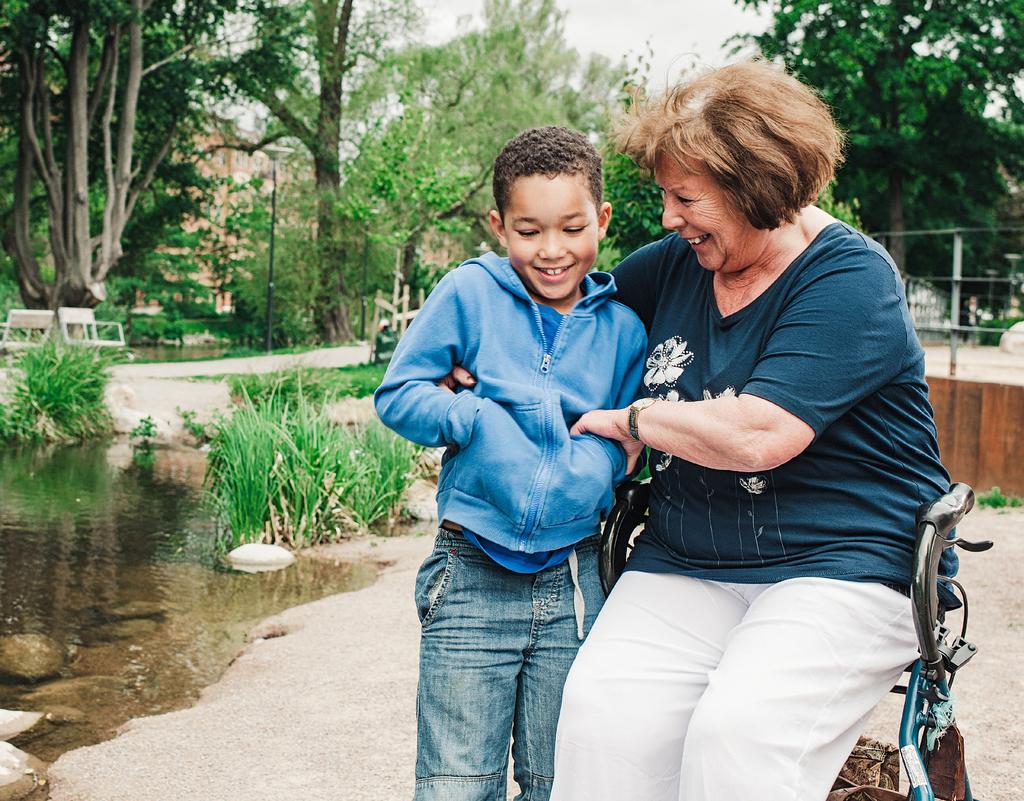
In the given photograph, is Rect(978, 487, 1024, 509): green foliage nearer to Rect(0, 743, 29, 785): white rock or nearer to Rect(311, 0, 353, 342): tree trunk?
Rect(0, 743, 29, 785): white rock

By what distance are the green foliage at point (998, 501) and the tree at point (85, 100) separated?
15442 millimetres

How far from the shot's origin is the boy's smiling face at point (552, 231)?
2.11m

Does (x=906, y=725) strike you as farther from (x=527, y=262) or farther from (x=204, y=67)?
(x=204, y=67)

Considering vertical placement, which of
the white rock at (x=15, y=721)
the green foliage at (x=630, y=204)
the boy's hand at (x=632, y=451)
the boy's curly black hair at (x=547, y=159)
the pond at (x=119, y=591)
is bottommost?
the pond at (x=119, y=591)

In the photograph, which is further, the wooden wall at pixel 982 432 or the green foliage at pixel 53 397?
the green foliage at pixel 53 397

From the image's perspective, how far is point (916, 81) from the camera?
→ 2311 cm

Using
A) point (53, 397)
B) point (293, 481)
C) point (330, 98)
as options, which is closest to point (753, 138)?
point (293, 481)

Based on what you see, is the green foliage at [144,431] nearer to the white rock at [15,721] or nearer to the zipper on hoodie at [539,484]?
the white rock at [15,721]

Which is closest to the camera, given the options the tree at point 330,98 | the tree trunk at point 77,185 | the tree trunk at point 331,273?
the tree trunk at point 77,185

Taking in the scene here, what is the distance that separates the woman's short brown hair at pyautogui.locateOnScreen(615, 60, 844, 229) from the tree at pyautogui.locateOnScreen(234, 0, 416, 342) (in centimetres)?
2104

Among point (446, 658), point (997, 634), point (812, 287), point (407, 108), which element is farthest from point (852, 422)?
point (407, 108)

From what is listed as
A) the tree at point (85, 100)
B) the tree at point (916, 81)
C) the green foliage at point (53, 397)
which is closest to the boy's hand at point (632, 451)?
the green foliage at point (53, 397)

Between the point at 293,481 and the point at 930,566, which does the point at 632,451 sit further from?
the point at 293,481

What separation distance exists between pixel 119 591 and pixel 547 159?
4.51 m
